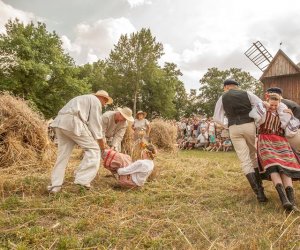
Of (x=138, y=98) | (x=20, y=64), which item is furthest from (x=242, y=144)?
(x=138, y=98)

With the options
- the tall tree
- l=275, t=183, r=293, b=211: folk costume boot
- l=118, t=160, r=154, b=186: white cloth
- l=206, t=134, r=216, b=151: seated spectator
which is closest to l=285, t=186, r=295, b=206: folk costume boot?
l=275, t=183, r=293, b=211: folk costume boot

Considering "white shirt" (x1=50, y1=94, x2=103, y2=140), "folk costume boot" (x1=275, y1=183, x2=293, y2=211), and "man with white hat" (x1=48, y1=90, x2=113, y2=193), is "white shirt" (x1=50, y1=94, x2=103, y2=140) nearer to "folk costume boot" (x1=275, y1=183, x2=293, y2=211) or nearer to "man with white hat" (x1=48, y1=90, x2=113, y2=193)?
"man with white hat" (x1=48, y1=90, x2=113, y2=193)

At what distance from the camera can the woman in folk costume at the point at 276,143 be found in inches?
173

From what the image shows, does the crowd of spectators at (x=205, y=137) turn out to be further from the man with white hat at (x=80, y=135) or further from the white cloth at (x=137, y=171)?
the man with white hat at (x=80, y=135)

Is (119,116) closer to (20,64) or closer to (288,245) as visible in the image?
(288,245)

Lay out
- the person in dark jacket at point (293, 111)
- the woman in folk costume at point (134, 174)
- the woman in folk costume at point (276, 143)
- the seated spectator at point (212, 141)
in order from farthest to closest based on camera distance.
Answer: the seated spectator at point (212, 141) → the woman in folk costume at point (134, 174) → the person in dark jacket at point (293, 111) → the woman in folk costume at point (276, 143)

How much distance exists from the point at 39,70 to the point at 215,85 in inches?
1449

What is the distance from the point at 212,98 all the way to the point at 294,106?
176 ft

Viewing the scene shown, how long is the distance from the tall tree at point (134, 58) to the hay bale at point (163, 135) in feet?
88.0

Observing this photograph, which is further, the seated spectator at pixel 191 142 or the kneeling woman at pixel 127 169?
the seated spectator at pixel 191 142

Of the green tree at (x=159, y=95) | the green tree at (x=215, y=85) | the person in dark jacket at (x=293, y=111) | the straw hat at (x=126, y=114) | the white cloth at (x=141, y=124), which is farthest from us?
the green tree at (x=215, y=85)

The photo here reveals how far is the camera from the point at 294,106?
508 centimetres

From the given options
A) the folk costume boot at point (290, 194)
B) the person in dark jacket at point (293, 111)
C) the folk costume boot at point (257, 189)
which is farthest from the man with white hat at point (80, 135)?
the folk costume boot at point (290, 194)

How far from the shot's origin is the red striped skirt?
14.5ft
